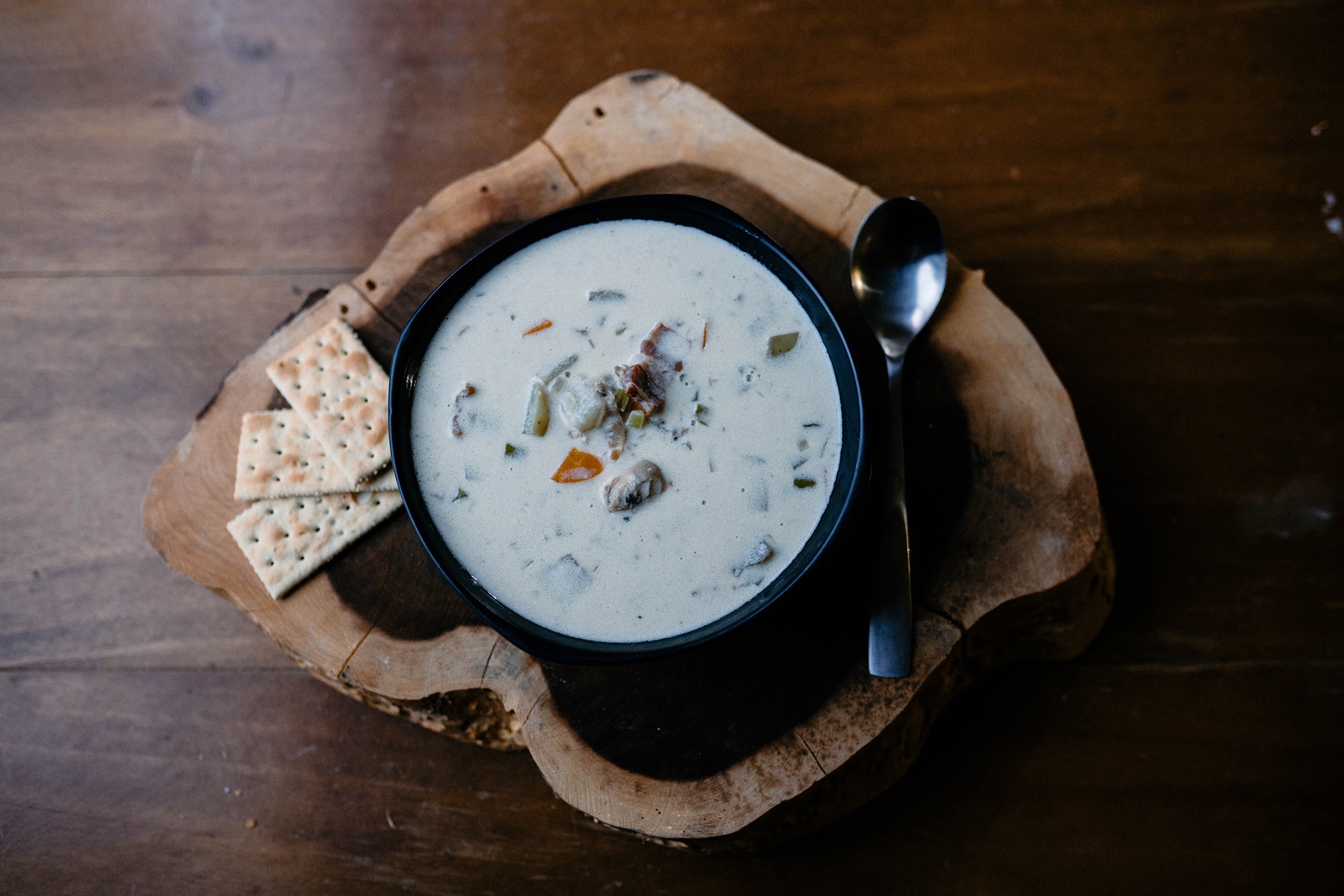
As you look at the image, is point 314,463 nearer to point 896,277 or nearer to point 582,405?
point 582,405

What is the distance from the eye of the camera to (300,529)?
6.29 ft

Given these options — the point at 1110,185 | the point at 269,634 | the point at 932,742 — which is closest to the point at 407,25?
the point at 269,634

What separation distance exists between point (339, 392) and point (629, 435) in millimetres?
777

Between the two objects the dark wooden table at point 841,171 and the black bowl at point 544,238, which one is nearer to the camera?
the black bowl at point 544,238

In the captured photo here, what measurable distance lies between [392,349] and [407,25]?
135 cm

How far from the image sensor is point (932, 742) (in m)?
2.18

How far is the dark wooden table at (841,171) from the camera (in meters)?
2.16

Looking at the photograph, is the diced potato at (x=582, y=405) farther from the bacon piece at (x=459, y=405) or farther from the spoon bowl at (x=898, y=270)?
the spoon bowl at (x=898, y=270)

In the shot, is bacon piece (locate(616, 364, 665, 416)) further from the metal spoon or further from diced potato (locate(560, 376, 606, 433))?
the metal spoon

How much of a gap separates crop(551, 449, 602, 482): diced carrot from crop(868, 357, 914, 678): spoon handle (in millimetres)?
650

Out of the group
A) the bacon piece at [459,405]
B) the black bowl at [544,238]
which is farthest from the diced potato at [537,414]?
the black bowl at [544,238]

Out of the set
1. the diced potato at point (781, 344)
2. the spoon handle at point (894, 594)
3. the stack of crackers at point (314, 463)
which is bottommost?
the spoon handle at point (894, 594)

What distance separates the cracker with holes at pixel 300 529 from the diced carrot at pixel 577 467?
44 cm

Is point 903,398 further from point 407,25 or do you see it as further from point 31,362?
point 31,362
